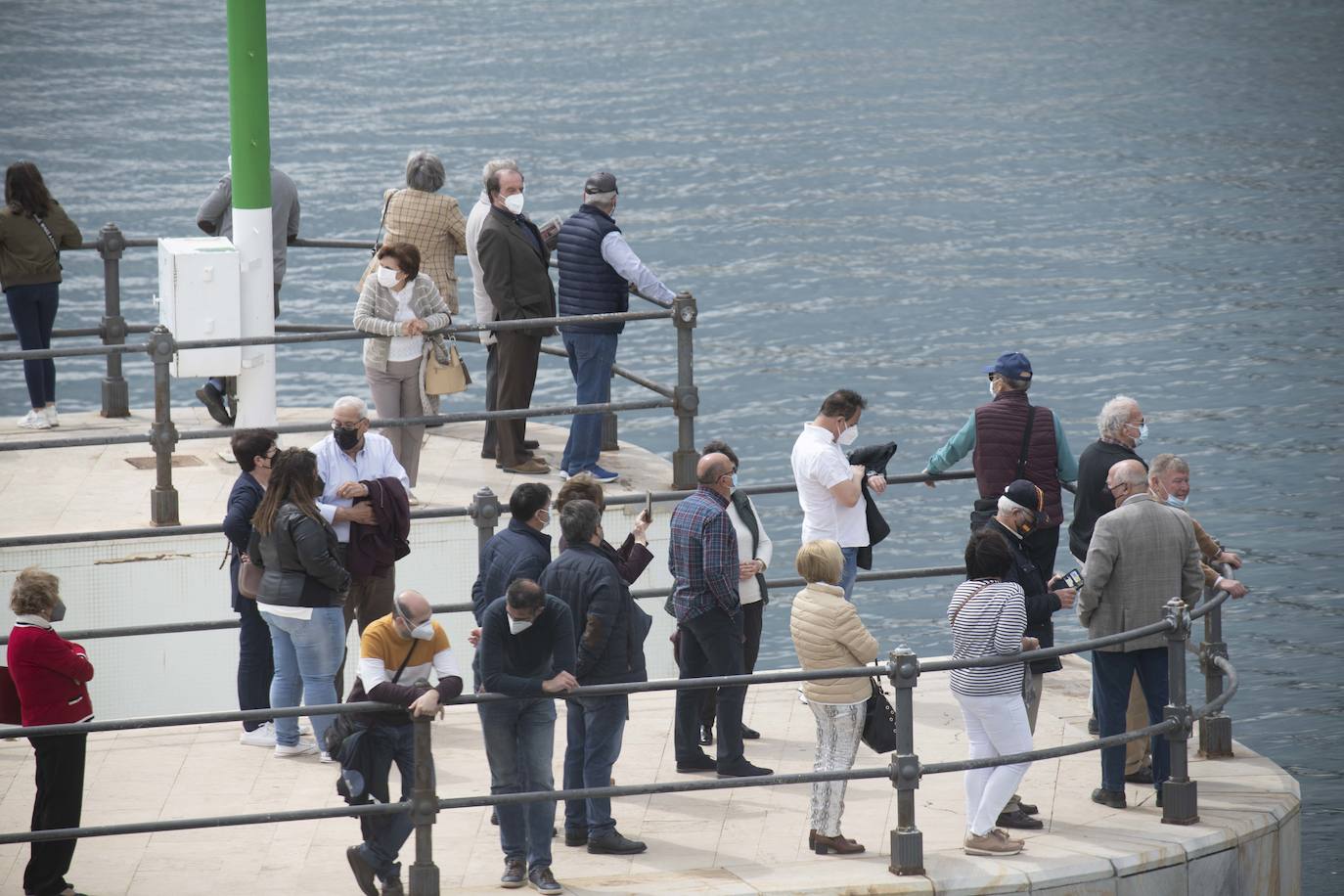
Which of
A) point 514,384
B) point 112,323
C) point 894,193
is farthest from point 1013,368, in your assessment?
point 894,193

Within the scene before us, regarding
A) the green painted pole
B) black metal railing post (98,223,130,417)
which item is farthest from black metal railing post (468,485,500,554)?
black metal railing post (98,223,130,417)

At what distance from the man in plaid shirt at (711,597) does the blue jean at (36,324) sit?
6.33m

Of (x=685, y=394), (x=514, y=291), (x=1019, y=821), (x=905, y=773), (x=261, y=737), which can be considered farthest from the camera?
(x=514, y=291)

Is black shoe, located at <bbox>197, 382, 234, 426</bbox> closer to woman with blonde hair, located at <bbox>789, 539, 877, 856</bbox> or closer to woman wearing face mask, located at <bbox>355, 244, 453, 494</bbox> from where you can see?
woman wearing face mask, located at <bbox>355, 244, 453, 494</bbox>

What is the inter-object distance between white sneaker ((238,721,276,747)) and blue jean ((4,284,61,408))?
4.62m

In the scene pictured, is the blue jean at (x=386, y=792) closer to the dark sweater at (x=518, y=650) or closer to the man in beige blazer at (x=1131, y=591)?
the dark sweater at (x=518, y=650)

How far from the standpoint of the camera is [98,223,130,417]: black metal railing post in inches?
573

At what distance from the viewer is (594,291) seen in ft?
42.1

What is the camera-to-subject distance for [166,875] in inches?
353

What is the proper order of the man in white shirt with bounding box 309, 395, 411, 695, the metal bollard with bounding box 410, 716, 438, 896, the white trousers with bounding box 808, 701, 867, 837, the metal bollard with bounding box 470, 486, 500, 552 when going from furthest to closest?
the metal bollard with bounding box 470, 486, 500, 552 < the man in white shirt with bounding box 309, 395, 411, 695 < the white trousers with bounding box 808, 701, 867, 837 < the metal bollard with bounding box 410, 716, 438, 896

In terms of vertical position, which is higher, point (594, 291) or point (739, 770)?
point (594, 291)

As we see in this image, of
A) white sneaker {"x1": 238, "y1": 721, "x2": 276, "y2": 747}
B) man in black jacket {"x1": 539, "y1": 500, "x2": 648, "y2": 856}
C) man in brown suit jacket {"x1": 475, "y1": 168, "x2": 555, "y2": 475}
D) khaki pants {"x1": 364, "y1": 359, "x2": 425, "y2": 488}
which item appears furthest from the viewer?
man in brown suit jacket {"x1": 475, "y1": 168, "x2": 555, "y2": 475}

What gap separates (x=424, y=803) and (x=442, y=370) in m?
4.84

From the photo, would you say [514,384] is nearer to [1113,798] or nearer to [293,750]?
[293,750]
